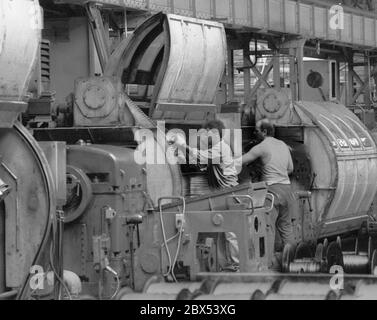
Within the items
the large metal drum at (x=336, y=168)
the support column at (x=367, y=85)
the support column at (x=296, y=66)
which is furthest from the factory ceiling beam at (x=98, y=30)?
the support column at (x=367, y=85)

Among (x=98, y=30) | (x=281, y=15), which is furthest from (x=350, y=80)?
(x=98, y=30)

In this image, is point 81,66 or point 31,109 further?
point 81,66

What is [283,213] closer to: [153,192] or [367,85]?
[153,192]

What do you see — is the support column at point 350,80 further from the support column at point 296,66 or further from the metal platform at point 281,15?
the support column at point 296,66

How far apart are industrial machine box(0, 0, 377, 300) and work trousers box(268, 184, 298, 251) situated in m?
0.25

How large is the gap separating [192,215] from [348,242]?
21.7 ft

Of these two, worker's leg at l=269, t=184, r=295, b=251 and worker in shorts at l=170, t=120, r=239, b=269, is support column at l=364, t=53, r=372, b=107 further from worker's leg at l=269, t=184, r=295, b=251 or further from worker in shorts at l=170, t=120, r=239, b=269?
worker in shorts at l=170, t=120, r=239, b=269

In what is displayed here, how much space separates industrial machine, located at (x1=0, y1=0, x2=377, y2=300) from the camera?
809cm

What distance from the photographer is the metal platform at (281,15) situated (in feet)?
75.1

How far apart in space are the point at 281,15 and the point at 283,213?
1506 centimetres

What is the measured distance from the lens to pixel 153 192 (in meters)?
12.2

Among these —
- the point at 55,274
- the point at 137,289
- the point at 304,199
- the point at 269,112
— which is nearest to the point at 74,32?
the point at 269,112

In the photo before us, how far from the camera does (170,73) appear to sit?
13570 mm
